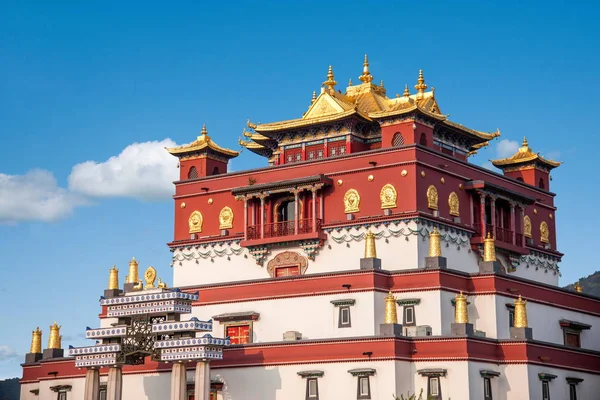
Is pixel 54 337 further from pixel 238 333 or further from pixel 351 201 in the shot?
pixel 351 201

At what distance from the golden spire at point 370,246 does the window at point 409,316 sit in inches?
118

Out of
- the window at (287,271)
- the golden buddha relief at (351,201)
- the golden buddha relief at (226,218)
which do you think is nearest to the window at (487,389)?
the golden buddha relief at (351,201)

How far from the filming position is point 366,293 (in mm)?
53219

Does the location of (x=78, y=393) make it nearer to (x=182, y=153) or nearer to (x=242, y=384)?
(x=242, y=384)

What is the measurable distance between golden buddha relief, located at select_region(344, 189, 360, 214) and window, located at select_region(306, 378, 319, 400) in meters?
9.89

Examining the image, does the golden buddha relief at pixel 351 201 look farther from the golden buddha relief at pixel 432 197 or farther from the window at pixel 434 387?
the window at pixel 434 387

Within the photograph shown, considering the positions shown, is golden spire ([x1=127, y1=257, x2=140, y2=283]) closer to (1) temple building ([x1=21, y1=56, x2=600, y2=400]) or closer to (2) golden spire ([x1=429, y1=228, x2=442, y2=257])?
(1) temple building ([x1=21, y1=56, x2=600, y2=400])

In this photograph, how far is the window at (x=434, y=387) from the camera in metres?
50.2

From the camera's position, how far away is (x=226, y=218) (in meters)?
62.2

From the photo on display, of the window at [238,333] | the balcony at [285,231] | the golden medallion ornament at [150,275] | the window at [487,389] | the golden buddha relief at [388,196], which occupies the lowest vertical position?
the window at [487,389]

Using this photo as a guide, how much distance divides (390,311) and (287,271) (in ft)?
31.4

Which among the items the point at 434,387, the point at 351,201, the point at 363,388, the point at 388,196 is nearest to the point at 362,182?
the point at 351,201

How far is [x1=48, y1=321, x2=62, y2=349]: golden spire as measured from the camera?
204 feet

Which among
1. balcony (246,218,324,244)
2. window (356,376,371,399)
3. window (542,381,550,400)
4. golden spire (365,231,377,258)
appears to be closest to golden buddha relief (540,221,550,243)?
window (542,381,550,400)
